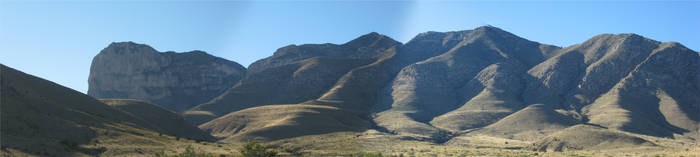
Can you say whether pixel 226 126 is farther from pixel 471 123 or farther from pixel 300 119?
pixel 471 123

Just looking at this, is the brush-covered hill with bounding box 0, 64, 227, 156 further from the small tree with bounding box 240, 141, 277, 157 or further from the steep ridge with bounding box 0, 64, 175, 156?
the small tree with bounding box 240, 141, 277, 157

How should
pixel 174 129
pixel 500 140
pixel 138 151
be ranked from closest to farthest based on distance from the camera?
1. pixel 138 151
2. pixel 174 129
3. pixel 500 140

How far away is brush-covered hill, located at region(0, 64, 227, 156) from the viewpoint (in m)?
53.4

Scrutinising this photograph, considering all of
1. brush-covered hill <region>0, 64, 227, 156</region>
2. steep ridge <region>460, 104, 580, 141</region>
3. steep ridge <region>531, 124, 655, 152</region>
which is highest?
brush-covered hill <region>0, 64, 227, 156</region>

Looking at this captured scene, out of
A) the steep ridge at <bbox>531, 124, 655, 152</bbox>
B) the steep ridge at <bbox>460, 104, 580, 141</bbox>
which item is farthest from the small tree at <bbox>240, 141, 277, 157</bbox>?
the steep ridge at <bbox>460, 104, 580, 141</bbox>

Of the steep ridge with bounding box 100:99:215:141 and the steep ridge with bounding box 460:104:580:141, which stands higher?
the steep ridge with bounding box 100:99:215:141

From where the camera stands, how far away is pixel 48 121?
6562 cm

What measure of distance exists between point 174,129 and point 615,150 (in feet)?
360

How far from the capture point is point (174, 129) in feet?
434

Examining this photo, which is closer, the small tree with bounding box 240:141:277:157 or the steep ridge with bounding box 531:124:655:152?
the small tree with bounding box 240:141:277:157

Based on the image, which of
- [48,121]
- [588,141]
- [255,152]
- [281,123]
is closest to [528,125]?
[588,141]

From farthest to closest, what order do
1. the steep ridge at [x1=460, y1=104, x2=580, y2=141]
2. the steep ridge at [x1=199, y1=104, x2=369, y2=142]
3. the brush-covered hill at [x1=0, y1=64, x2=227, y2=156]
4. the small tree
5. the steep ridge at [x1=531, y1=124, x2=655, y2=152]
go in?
the steep ridge at [x1=460, y1=104, x2=580, y2=141] → the steep ridge at [x1=199, y1=104, x2=369, y2=142] → the steep ridge at [x1=531, y1=124, x2=655, y2=152] → the small tree → the brush-covered hill at [x1=0, y1=64, x2=227, y2=156]

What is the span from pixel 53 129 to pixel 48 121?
2940mm

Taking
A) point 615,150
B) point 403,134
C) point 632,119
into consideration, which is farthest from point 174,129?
point 632,119
